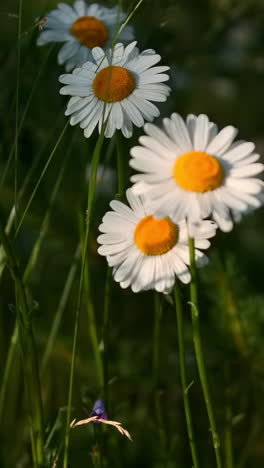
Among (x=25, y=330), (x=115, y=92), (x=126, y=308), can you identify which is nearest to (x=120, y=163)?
(x=115, y=92)

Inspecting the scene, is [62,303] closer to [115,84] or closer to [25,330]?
[25,330]

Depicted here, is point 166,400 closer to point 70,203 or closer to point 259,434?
point 259,434

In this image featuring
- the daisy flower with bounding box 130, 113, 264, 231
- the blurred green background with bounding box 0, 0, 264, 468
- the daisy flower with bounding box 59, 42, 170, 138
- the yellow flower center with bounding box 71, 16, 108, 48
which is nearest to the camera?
the daisy flower with bounding box 130, 113, 264, 231

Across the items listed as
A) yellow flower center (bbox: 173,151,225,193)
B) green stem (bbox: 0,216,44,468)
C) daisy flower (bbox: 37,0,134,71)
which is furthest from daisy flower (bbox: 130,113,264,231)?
daisy flower (bbox: 37,0,134,71)

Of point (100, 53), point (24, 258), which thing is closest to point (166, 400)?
point (24, 258)

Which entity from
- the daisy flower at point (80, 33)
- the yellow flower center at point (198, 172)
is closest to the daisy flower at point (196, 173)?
the yellow flower center at point (198, 172)

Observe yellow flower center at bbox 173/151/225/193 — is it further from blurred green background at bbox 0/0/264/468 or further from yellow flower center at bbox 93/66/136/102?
blurred green background at bbox 0/0/264/468
